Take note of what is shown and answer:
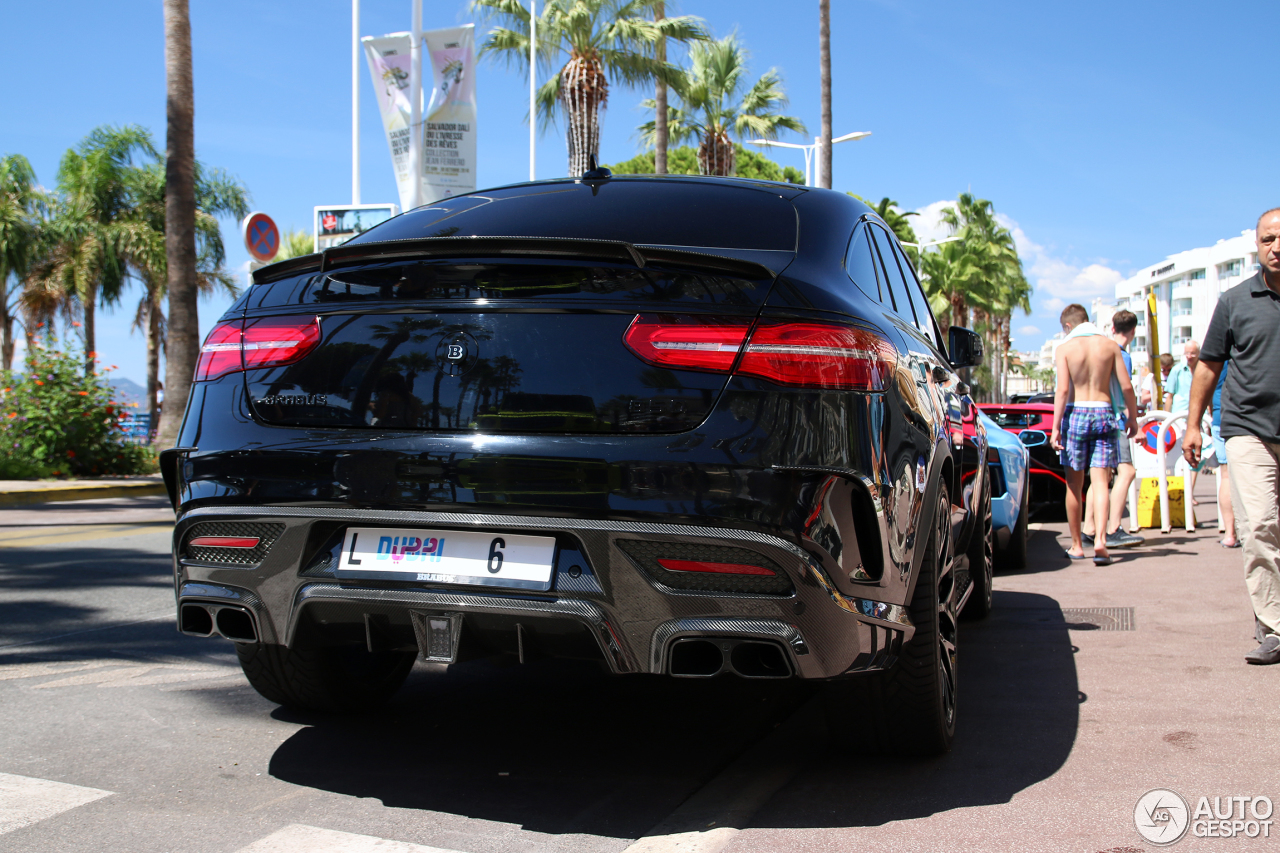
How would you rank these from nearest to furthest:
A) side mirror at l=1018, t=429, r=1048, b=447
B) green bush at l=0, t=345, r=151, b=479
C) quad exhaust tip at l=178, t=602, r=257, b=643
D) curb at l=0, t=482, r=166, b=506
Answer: quad exhaust tip at l=178, t=602, r=257, b=643
side mirror at l=1018, t=429, r=1048, b=447
curb at l=0, t=482, r=166, b=506
green bush at l=0, t=345, r=151, b=479

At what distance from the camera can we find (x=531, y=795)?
2998mm

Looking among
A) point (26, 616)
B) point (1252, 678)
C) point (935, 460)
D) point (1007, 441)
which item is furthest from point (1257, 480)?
point (26, 616)

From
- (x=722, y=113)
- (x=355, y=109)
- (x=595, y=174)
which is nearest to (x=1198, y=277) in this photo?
(x=722, y=113)

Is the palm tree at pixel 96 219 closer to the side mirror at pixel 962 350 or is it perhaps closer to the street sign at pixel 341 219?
the street sign at pixel 341 219

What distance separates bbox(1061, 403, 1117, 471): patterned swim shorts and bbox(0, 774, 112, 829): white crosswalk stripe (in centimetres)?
712

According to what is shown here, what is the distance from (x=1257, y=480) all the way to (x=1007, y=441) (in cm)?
303

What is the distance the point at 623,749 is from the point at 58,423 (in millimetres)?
13787

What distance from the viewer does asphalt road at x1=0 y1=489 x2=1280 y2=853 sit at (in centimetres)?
271

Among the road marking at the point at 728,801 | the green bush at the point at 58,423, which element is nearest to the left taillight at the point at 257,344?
the road marking at the point at 728,801

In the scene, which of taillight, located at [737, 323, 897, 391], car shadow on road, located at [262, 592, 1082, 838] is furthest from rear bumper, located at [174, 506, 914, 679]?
car shadow on road, located at [262, 592, 1082, 838]

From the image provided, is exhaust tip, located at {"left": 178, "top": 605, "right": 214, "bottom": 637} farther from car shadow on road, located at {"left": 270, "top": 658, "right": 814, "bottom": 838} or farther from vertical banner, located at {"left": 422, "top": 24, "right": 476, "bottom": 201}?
vertical banner, located at {"left": 422, "top": 24, "right": 476, "bottom": 201}

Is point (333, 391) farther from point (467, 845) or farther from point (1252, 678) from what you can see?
point (1252, 678)

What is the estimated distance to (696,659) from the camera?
2537 millimetres

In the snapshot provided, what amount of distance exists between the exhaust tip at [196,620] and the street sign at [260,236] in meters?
10.3
